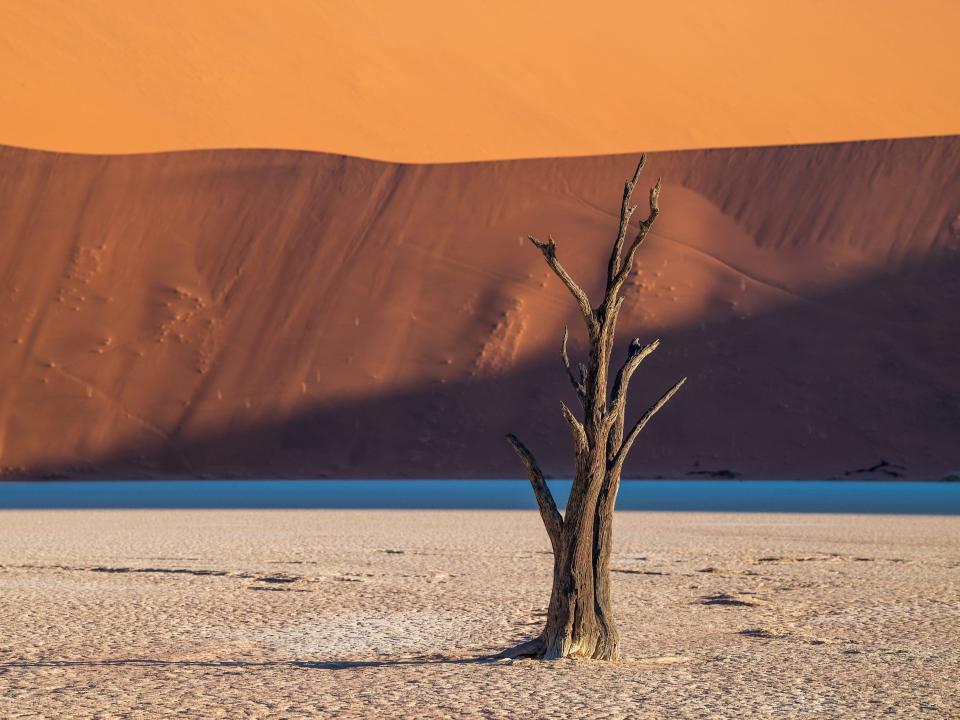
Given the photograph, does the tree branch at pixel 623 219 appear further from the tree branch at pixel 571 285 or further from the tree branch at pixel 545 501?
the tree branch at pixel 545 501

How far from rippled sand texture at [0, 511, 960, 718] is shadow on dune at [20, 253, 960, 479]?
1785cm

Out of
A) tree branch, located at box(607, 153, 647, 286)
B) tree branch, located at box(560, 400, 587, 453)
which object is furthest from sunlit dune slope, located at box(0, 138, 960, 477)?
tree branch, located at box(560, 400, 587, 453)

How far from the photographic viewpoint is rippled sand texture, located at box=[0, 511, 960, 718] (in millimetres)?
6066

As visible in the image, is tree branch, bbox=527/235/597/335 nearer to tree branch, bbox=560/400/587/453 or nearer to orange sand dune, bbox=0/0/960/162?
tree branch, bbox=560/400/587/453

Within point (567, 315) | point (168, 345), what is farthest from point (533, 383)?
point (168, 345)

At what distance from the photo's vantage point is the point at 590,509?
7270mm

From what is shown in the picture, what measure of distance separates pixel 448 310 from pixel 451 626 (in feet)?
93.3

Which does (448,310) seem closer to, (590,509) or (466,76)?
(466,76)

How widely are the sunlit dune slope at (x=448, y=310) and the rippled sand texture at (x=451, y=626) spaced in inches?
739

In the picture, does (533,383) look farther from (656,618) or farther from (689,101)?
(656,618)

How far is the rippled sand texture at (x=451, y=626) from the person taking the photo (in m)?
6.07

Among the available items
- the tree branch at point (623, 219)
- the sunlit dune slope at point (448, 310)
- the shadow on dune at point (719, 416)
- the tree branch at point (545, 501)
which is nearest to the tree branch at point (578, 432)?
the tree branch at point (545, 501)

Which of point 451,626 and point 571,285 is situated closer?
point 571,285

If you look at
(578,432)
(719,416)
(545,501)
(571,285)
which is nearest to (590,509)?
(545,501)
